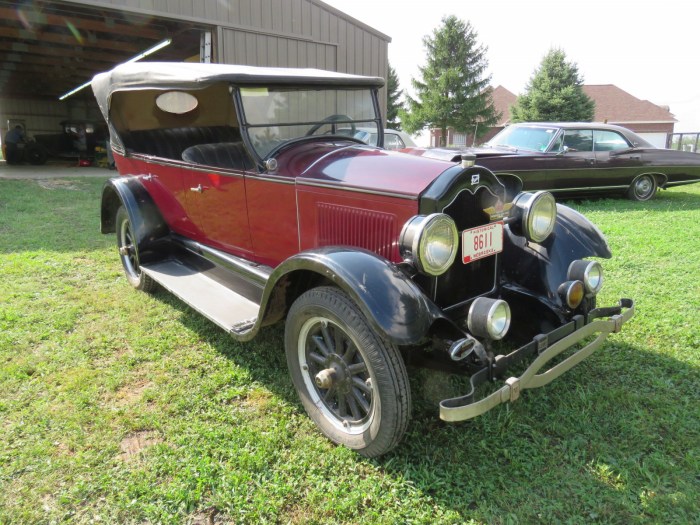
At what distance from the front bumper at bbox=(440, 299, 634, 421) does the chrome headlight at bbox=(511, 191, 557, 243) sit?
1.81 ft

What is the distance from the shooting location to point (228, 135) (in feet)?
13.7

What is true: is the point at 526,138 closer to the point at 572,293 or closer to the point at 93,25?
the point at 572,293

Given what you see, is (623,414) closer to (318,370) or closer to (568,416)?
(568,416)

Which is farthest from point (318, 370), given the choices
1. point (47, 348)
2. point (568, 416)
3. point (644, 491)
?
point (47, 348)

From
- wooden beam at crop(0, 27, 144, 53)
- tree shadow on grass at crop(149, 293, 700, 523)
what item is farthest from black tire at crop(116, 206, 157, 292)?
wooden beam at crop(0, 27, 144, 53)

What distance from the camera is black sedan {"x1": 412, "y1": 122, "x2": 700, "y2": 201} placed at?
→ 8.41 metres

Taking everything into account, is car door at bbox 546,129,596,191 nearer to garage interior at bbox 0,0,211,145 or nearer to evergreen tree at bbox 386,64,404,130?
garage interior at bbox 0,0,211,145

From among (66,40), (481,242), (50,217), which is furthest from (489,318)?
(66,40)

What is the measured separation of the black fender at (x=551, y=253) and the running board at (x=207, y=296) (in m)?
1.70

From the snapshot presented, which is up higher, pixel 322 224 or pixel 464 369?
pixel 322 224

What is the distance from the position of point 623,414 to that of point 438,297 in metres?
1.21

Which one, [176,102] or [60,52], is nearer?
[176,102]

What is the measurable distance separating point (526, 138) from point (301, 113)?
6833mm

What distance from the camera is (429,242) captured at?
7.64 feet
